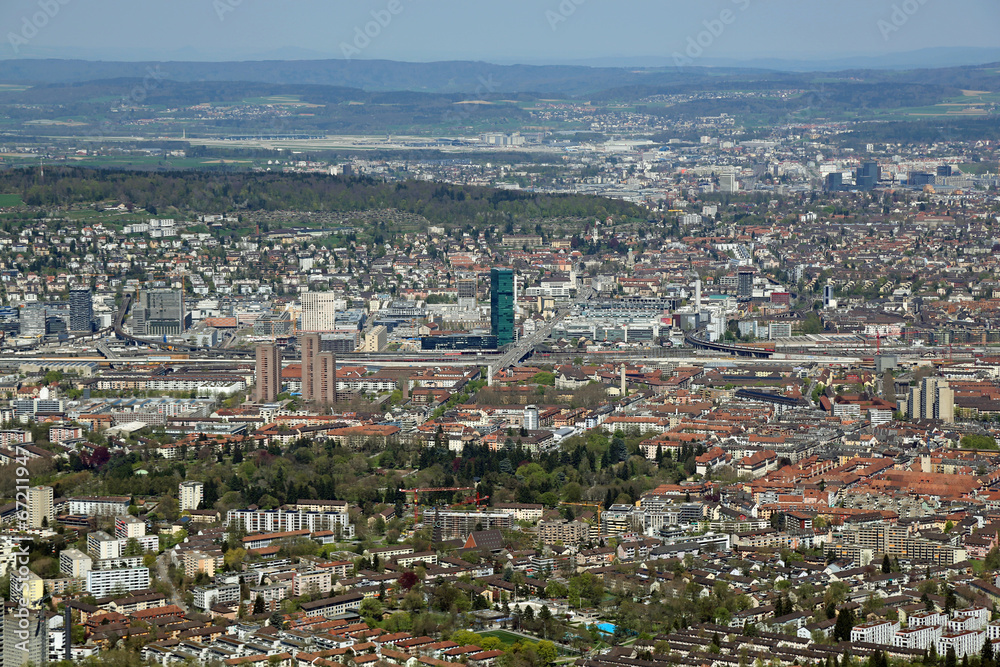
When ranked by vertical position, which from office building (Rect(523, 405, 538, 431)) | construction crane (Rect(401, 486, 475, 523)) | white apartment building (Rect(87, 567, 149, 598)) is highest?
office building (Rect(523, 405, 538, 431))

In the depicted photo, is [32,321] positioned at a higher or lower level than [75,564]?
higher

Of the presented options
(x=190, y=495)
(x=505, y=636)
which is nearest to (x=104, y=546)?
(x=190, y=495)

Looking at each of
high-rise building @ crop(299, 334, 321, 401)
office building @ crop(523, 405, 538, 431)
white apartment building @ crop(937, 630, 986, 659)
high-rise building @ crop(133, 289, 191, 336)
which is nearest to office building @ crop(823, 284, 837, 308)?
high-rise building @ crop(133, 289, 191, 336)

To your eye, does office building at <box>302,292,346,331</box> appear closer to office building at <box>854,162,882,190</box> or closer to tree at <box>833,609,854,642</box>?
tree at <box>833,609,854,642</box>

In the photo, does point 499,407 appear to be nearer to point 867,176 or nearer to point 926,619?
point 926,619

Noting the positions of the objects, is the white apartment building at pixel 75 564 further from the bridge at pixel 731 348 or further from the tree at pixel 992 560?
the bridge at pixel 731 348
